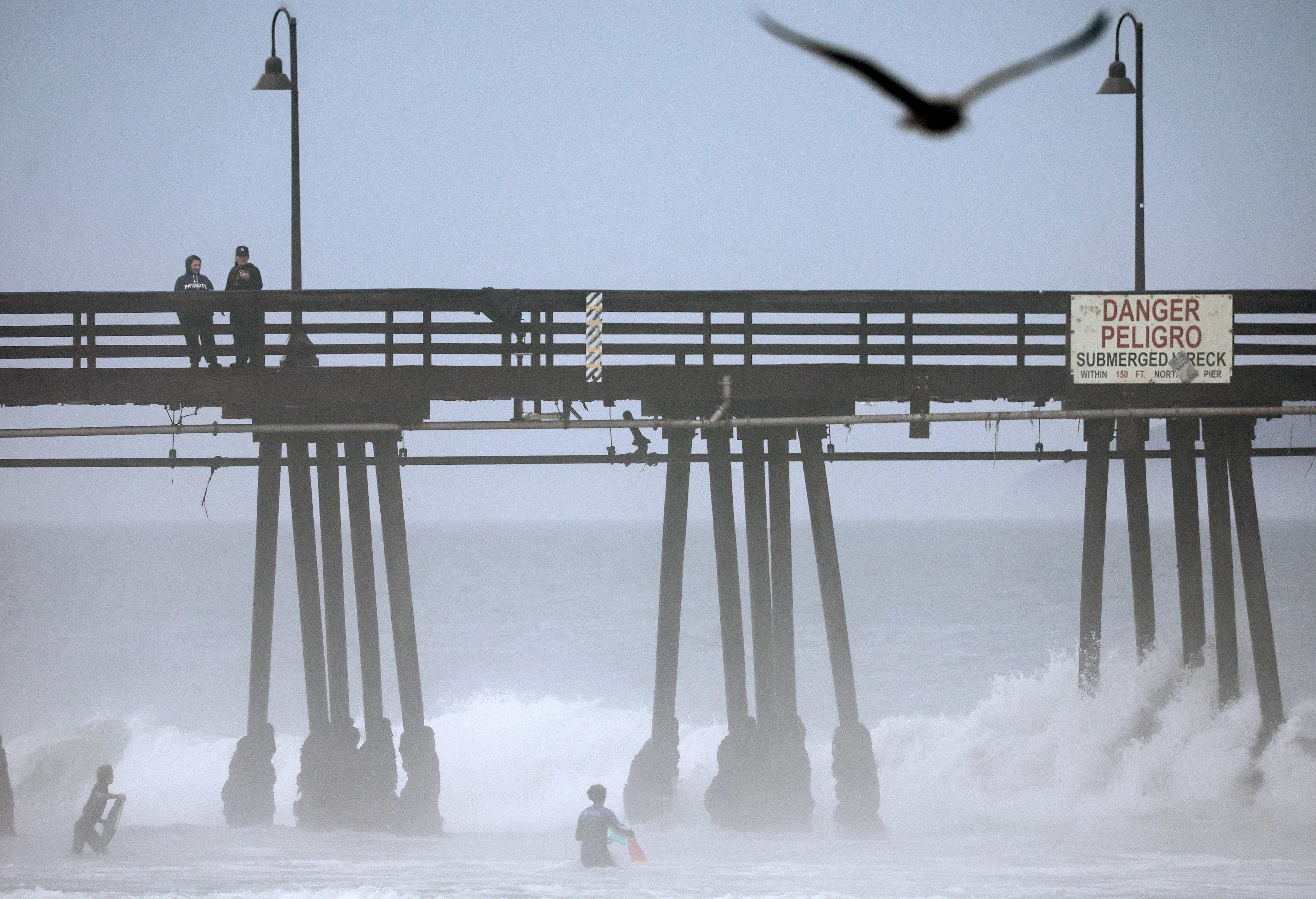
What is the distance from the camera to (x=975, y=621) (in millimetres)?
68812

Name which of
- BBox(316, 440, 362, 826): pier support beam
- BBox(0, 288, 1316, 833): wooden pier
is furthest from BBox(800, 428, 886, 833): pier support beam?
BBox(316, 440, 362, 826): pier support beam

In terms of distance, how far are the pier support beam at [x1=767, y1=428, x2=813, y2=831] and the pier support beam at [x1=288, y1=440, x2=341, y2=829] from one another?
5040 mm

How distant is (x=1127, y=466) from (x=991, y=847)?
520 cm

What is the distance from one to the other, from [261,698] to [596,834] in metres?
5.21

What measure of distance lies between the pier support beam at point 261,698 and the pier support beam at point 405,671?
1.86 meters

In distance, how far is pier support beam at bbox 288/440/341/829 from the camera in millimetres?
16594

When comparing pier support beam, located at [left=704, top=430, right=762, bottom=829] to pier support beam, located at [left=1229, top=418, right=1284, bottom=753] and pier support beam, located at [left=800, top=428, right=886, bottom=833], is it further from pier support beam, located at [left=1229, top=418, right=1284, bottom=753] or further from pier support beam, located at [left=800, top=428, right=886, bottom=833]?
pier support beam, located at [left=1229, top=418, right=1284, bottom=753]

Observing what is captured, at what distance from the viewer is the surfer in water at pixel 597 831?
15.0 metres

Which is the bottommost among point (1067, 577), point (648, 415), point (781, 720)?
point (1067, 577)

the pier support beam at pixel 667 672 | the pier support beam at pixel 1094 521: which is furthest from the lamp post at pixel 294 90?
the pier support beam at pixel 1094 521

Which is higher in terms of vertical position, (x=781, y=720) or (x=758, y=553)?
(x=758, y=553)

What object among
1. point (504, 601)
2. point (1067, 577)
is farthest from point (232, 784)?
point (1067, 577)

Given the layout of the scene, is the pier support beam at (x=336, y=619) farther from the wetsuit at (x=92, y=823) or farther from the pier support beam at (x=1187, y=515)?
the pier support beam at (x=1187, y=515)

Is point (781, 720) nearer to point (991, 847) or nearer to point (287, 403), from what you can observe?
point (991, 847)
